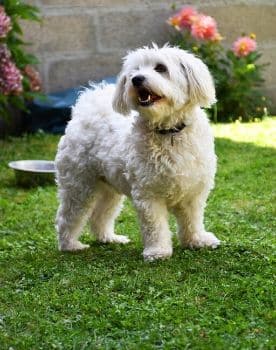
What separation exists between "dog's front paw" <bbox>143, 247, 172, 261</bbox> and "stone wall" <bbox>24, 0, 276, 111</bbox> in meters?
5.38

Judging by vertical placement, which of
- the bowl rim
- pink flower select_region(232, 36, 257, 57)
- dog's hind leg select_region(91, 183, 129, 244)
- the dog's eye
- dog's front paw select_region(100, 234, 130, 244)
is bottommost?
the bowl rim

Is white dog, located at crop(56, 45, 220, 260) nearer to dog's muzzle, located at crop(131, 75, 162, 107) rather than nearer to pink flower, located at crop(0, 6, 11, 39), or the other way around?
dog's muzzle, located at crop(131, 75, 162, 107)

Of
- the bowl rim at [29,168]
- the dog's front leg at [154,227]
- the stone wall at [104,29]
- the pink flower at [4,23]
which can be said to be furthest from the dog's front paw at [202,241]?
the stone wall at [104,29]

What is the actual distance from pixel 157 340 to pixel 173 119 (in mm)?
1638

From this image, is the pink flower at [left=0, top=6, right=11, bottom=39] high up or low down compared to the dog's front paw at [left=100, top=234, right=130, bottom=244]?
up

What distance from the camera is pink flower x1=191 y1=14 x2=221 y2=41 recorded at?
389 inches

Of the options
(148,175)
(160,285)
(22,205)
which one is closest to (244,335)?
(160,285)

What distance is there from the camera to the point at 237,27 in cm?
1046

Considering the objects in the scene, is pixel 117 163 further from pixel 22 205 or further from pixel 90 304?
pixel 22 205

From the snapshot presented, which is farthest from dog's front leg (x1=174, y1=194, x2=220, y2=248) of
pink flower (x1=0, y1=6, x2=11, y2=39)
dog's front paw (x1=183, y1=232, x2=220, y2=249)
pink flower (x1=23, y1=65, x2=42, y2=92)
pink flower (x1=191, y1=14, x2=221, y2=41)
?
pink flower (x1=191, y1=14, x2=221, y2=41)

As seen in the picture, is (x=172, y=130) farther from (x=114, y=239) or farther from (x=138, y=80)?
(x=114, y=239)

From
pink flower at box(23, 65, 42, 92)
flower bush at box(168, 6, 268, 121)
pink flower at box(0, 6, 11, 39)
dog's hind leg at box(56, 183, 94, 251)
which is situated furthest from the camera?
flower bush at box(168, 6, 268, 121)

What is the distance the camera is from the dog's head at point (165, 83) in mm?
→ 4906

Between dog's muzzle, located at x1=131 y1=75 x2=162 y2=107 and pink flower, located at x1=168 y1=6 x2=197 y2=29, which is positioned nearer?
dog's muzzle, located at x1=131 y1=75 x2=162 y2=107
